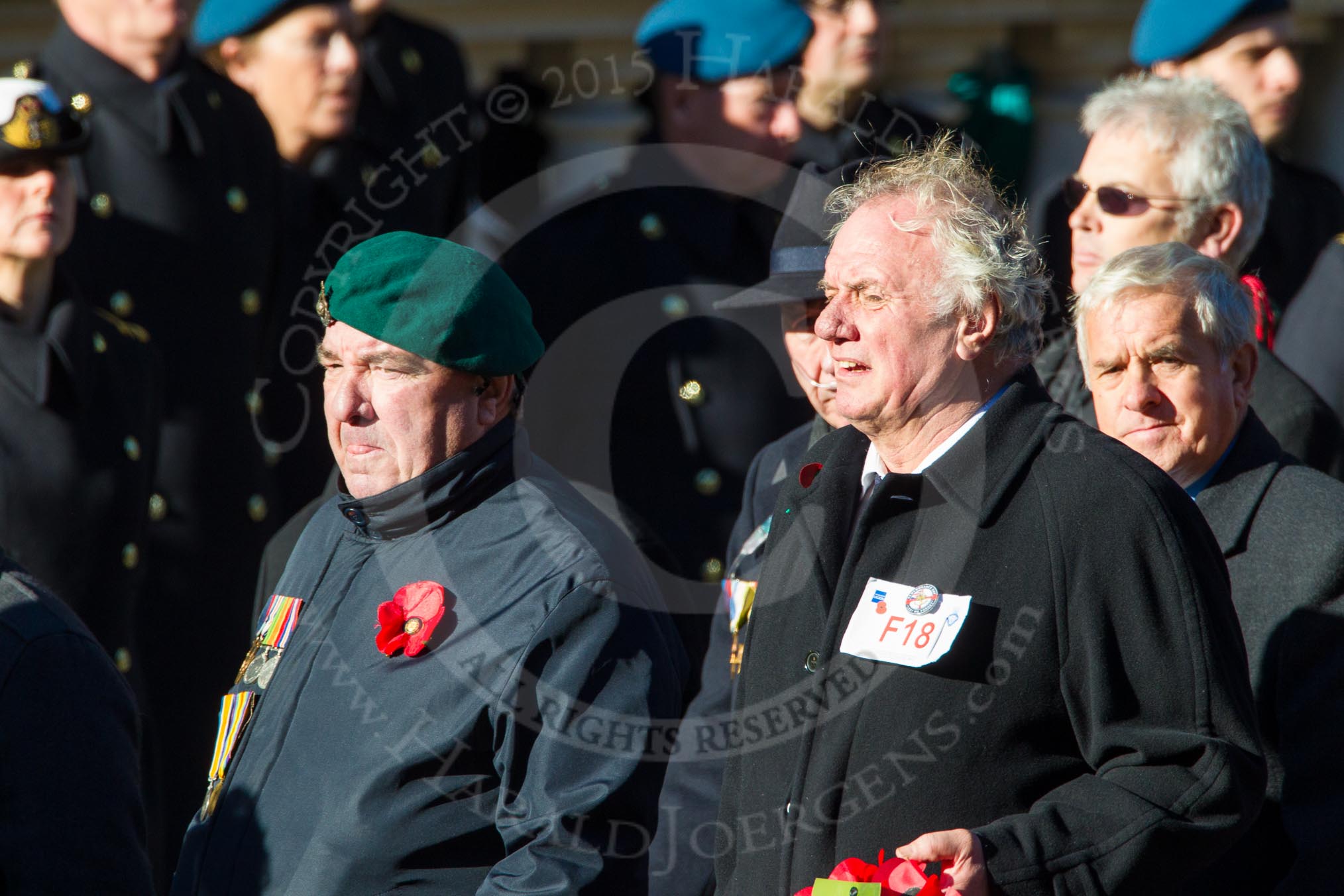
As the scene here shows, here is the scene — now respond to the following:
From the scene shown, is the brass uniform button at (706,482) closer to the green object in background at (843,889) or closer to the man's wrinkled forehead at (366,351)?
the man's wrinkled forehead at (366,351)

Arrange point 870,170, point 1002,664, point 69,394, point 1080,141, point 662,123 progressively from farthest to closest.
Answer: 1. point 1080,141
2. point 662,123
3. point 69,394
4. point 870,170
5. point 1002,664

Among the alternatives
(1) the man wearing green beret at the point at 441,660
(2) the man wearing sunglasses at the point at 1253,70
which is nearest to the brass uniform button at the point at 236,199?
(1) the man wearing green beret at the point at 441,660

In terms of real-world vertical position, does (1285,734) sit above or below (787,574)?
below

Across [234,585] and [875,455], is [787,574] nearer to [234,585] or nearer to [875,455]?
[875,455]

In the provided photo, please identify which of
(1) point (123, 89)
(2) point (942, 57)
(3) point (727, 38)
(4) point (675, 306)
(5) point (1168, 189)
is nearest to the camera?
(5) point (1168, 189)

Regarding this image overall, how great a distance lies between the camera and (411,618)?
114 inches

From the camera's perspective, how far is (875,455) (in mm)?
2904

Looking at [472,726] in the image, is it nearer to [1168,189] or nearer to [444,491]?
[444,491]

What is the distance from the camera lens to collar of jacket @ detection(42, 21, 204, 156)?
5.05 metres

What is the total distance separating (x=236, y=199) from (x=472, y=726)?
2864 mm

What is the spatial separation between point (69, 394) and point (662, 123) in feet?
5.65

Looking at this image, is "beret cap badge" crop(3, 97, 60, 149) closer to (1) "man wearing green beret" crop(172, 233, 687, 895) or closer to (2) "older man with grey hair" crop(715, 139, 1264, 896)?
(1) "man wearing green beret" crop(172, 233, 687, 895)

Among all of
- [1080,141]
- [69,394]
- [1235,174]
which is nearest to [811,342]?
[1235,174]

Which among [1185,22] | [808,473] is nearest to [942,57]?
[1185,22]
